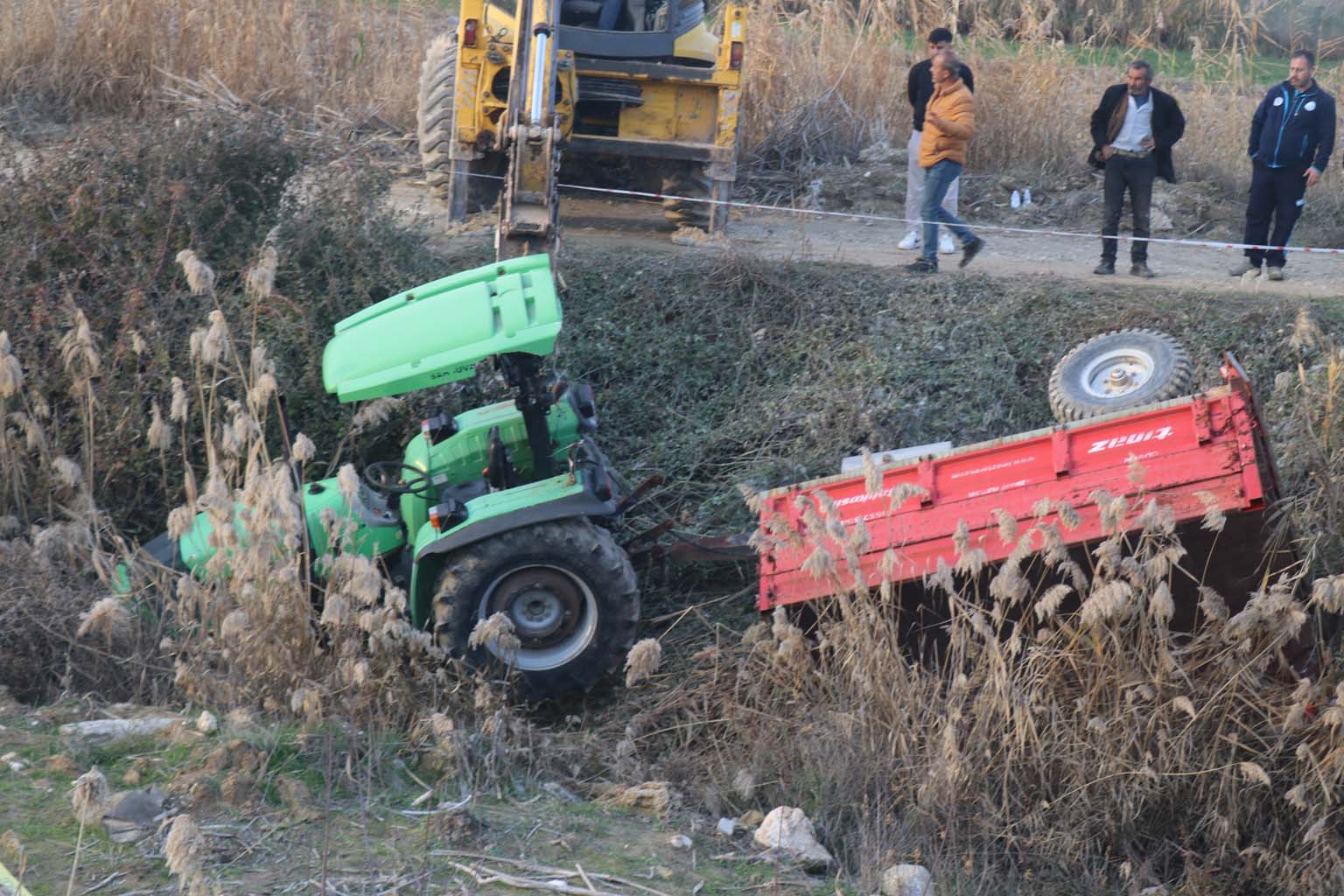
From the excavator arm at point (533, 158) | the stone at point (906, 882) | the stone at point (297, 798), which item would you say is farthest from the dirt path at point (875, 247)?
the stone at point (297, 798)

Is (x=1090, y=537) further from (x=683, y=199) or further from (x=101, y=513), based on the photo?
(x=683, y=199)

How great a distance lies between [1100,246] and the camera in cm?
1120

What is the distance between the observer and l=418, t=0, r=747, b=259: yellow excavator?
10117 mm

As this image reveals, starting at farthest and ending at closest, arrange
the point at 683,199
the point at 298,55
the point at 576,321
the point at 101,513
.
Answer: the point at 298,55
the point at 683,199
the point at 576,321
the point at 101,513

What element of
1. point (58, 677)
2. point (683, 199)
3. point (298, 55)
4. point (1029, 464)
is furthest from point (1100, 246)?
point (58, 677)

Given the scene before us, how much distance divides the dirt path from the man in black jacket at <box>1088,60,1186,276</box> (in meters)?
0.33

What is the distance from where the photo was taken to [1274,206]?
10008mm

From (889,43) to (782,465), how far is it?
26.4ft

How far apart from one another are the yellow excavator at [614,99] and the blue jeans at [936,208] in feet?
5.45

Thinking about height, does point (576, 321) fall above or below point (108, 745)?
above

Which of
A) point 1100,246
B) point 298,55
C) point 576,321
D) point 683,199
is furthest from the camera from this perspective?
point 298,55

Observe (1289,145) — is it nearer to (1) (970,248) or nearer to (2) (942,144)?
(1) (970,248)

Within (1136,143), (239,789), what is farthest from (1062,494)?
(1136,143)

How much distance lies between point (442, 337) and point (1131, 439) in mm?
2786
